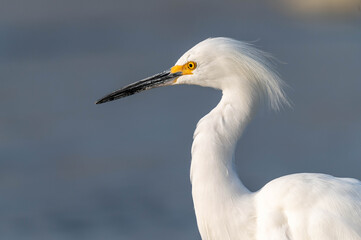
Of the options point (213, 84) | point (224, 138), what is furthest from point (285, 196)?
point (213, 84)

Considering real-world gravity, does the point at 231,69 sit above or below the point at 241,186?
above

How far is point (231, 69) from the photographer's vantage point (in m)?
3.65

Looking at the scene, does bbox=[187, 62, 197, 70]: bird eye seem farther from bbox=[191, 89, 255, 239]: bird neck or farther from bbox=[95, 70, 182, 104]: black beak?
bbox=[191, 89, 255, 239]: bird neck

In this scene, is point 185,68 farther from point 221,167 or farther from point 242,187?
point 242,187

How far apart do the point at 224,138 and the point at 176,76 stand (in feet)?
1.70

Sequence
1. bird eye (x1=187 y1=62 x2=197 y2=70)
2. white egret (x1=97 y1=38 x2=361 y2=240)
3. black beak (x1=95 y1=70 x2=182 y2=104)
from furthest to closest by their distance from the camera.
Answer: black beak (x1=95 y1=70 x2=182 y2=104)
bird eye (x1=187 y1=62 x2=197 y2=70)
white egret (x1=97 y1=38 x2=361 y2=240)

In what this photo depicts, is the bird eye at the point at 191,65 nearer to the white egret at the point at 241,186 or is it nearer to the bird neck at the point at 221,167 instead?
the white egret at the point at 241,186

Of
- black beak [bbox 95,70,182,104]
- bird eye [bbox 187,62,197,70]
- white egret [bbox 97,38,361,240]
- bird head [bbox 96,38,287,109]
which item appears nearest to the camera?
white egret [bbox 97,38,361,240]

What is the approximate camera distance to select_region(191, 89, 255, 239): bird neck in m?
3.55

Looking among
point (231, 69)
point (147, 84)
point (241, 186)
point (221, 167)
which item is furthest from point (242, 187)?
point (147, 84)

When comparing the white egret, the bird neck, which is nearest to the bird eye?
the white egret

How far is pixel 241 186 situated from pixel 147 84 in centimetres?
82

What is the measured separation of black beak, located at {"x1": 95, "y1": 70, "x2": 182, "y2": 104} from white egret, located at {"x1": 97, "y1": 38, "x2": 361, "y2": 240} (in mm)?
157

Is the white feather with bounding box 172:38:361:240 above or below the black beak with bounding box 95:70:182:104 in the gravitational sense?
below
